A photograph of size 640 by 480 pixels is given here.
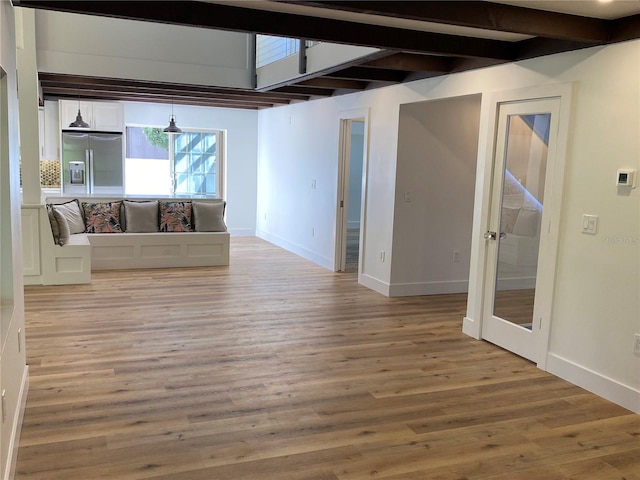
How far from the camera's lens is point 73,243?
6422mm

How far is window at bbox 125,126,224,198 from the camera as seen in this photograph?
10.3m

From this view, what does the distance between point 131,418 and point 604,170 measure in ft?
10.7

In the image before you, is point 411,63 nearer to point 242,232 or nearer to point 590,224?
point 590,224

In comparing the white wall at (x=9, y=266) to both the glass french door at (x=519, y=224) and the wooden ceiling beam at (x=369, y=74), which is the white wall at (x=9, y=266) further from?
the glass french door at (x=519, y=224)

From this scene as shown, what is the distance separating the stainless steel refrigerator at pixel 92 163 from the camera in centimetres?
926

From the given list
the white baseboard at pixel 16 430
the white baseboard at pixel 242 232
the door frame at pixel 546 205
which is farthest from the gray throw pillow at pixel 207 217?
the white baseboard at pixel 16 430

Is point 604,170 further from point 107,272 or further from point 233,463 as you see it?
point 107,272

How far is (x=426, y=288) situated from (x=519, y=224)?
2.13 meters

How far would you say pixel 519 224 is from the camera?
4406 mm

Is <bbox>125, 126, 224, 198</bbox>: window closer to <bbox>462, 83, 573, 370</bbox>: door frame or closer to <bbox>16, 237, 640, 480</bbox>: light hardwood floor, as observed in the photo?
<bbox>16, 237, 640, 480</bbox>: light hardwood floor

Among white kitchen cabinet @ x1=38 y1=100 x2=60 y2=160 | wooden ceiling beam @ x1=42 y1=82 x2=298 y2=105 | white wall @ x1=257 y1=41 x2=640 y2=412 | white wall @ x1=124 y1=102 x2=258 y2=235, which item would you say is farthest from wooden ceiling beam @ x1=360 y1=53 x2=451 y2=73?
white kitchen cabinet @ x1=38 y1=100 x2=60 y2=160

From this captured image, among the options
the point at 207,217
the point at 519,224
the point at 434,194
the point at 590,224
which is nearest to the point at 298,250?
the point at 207,217

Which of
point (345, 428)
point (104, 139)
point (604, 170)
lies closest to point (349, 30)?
point (604, 170)

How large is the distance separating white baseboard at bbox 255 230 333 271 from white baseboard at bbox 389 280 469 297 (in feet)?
5.22
